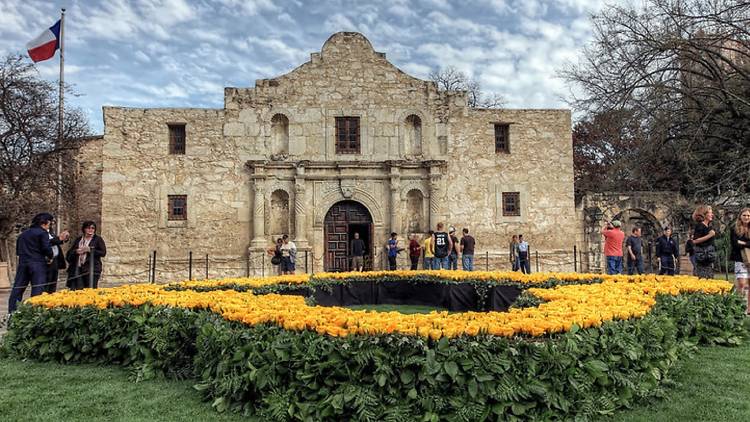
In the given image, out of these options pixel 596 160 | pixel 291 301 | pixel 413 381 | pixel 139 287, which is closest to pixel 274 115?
pixel 139 287

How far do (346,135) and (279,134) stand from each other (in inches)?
91.8

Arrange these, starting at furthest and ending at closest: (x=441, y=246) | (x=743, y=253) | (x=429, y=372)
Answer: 1. (x=441, y=246)
2. (x=743, y=253)
3. (x=429, y=372)

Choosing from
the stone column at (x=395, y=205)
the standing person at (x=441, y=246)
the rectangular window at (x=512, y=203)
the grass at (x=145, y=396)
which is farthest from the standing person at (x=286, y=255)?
the grass at (x=145, y=396)

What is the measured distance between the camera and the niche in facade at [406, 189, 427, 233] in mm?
18312

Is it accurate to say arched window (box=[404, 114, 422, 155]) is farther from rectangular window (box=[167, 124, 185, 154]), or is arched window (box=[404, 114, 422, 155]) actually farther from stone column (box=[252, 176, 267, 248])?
rectangular window (box=[167, 124, 185, 154])

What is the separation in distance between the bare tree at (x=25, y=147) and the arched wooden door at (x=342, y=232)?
30.4 feet

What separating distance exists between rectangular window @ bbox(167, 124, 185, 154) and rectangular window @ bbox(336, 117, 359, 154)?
532cm

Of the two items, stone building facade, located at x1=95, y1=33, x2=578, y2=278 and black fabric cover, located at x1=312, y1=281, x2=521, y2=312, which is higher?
stone building facade, located at x1=95, y1=33, x2=578, y2=278

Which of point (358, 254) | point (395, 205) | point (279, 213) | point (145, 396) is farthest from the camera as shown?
point (279, 213)

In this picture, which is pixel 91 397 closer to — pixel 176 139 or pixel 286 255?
pixel 286 255

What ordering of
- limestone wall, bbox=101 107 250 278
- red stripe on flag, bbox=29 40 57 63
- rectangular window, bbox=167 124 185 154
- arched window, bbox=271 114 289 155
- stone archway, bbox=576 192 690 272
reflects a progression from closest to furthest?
limestone wall, bbox=101 107 250 278, red stripe on flag, bbox=29 40 57 63, rectangular window, bbox=167 124 185 154, arched window, bbox=271 114 289 155, stone archway, bbox=576 192 690 272

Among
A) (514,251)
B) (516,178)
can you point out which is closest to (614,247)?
(514,251)

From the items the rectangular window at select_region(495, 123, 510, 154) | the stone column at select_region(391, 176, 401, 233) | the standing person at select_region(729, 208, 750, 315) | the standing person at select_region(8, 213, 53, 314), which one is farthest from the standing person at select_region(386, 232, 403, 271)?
the standing person at select_region(8, 213, 53, 314)

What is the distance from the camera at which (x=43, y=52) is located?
18.0 meters
